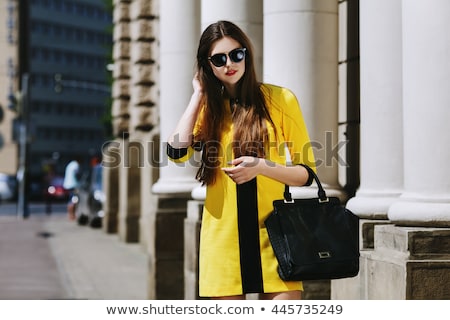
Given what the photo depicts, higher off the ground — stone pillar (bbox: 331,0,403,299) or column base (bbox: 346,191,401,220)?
stone pillar (bbox: 331,0,403,299)

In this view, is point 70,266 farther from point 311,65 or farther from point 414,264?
point 414,264

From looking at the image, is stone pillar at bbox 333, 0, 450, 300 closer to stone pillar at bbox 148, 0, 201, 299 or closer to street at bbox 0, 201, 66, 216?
stone pillar at bbox 148, 0, 201, 299

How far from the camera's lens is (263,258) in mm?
4035

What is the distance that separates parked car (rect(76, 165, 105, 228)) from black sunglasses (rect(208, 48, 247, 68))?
18209 millimetres

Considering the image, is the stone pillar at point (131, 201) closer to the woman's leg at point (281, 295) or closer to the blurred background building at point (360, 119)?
the blurred background building at point (360, 119)

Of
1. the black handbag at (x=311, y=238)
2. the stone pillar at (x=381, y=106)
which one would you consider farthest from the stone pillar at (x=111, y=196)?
the black handbag at (x=311, y=238)

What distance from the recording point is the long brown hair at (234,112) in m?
4.01

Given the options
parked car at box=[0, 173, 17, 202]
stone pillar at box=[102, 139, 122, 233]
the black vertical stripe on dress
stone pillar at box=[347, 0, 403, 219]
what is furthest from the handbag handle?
parked car at box=[0, 173, 17, 202]

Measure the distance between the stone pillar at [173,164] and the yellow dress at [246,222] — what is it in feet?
16.6

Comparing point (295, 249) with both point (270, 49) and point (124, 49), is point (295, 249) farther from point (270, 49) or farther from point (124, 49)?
point (124, 49)

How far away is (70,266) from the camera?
44.0 feet

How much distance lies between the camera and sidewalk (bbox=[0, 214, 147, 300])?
34.2 ft

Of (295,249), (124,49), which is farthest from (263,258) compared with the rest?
(124,49)
